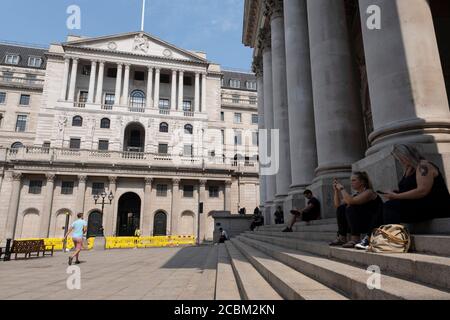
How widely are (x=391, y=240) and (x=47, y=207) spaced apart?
40.6 m

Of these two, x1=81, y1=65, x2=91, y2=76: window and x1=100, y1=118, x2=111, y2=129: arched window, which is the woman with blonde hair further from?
x1=81, y1=65, x2=91, y2=76: window

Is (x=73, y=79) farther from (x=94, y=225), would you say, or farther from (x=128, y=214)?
(x=94, y=225)

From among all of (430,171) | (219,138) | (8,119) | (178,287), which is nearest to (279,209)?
(178,287)

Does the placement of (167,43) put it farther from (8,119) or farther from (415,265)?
(415,265)

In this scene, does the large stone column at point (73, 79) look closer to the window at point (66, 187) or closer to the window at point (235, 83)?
the window at point (66, 187)

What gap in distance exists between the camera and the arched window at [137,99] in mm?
47656

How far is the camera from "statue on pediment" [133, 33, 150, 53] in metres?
48.0

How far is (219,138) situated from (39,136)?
2693 centimetres

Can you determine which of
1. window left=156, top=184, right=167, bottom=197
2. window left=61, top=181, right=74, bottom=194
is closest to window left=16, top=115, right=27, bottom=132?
window left=61, top=181, right=74, bottom=194

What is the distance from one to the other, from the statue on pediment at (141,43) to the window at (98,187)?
76.9 ft

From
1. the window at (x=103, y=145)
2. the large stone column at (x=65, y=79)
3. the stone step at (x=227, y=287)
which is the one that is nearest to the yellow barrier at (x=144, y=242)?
the window at (x=103, y=145)

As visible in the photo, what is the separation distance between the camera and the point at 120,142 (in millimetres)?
43250

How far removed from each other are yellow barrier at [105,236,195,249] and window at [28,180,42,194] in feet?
59.3

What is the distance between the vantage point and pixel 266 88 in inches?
766
